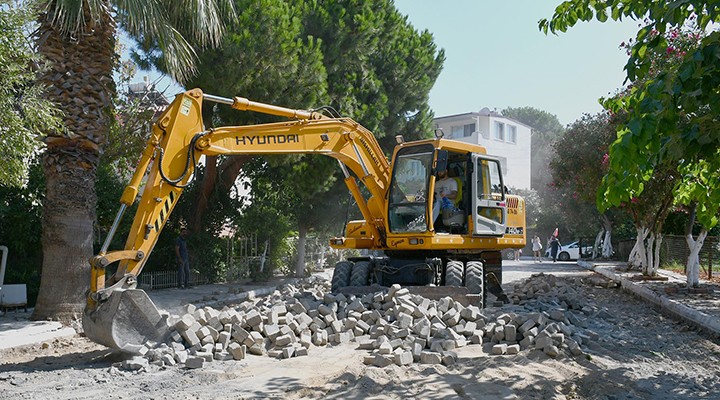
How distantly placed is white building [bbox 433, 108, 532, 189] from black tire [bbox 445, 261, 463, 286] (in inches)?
1421

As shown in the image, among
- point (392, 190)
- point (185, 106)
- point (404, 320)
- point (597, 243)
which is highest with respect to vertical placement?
point (185, 106)

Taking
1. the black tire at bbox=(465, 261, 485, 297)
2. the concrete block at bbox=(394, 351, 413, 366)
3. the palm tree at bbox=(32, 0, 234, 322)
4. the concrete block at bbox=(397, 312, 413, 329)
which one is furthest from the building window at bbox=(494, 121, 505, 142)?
the concrete block at bbox=(394, 351, 413, 366)

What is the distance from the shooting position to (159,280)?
1748cm

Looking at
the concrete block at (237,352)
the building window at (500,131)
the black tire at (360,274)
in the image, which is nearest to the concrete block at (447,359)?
the concrete block at (237,352)

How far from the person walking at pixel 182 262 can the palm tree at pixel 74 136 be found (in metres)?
6.00

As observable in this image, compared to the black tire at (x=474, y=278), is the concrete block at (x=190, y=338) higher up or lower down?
lower down

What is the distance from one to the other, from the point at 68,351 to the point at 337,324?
3.78 m

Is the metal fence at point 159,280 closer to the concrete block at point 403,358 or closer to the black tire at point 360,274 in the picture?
the black tire at point 360,274

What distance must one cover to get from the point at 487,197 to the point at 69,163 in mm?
7669

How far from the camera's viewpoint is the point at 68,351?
948 cm

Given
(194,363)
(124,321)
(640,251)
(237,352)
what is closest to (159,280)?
(124,321)

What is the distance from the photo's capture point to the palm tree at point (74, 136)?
Answer: 36.2 feet

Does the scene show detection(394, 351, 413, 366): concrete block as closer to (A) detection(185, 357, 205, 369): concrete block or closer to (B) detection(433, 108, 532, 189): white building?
(A) detection(185, 357, 205, 369): concrete block

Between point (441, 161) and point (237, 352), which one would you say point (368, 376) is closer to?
point (237, 352)
